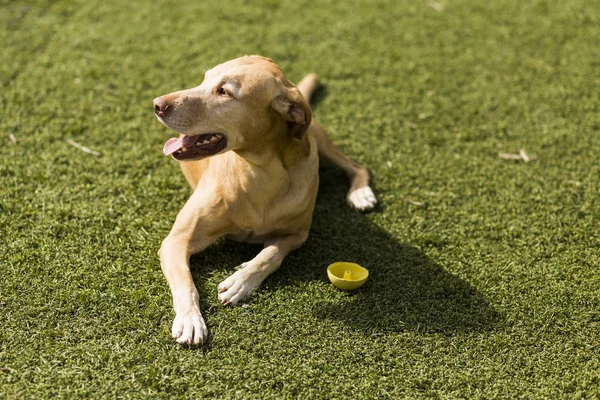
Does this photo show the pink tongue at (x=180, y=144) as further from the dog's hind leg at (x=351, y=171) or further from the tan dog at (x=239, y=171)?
the dog's hind leg at (x=351, y=171)

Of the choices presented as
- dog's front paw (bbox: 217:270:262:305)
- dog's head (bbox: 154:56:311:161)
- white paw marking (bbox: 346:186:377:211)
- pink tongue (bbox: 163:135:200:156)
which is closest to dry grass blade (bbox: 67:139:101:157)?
pink tongue (bbox: 163:135:200:156)

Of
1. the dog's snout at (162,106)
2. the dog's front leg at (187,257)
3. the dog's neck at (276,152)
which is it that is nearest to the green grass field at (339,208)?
the dog's front leg at (187,257)

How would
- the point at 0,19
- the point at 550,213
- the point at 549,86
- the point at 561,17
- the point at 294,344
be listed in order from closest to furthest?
1. the point at 294,344
2. the point at 550,213
3. the point at 549,86
4. the point at 0,19
5. the point at 561,17

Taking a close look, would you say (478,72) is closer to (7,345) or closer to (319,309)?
(319,309)

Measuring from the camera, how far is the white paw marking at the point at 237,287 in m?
4.58

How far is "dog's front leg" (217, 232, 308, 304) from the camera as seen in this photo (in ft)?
15.1

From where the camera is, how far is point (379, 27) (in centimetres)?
816

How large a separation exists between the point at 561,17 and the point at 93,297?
21.5 ft

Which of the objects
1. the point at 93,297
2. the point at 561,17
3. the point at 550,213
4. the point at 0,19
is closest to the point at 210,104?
the point at 93,297

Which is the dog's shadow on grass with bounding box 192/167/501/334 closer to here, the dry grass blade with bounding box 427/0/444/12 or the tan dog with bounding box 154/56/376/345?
the tan dog with bounding box 154/56/376/345

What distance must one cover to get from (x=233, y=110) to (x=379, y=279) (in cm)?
159

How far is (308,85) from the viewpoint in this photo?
6.82 metres

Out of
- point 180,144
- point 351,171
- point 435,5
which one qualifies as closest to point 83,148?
point 180,144

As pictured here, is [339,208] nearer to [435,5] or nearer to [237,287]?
[237,287]
